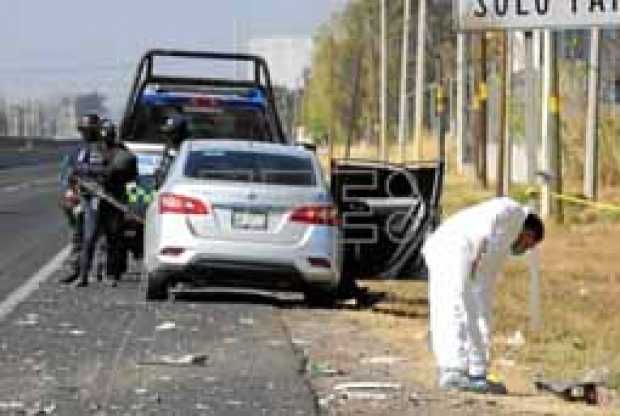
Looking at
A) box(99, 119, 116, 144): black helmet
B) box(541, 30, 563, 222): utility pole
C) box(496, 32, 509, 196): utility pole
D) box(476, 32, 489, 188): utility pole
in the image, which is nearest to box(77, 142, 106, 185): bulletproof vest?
box(99, 119, 116, 144): black helmet

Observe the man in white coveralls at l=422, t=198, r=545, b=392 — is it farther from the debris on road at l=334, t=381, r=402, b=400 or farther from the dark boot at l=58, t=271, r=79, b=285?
the dark boot at l=58, t=271, r=79, b=285

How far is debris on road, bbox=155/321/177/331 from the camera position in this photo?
42.8 feet

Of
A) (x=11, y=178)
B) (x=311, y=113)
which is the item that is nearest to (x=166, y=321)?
(x=11, y=178)

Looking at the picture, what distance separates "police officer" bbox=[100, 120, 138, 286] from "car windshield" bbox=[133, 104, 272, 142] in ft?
8.97

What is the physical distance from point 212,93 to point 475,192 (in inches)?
717

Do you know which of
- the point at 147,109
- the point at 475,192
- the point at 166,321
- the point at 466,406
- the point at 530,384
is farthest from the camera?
the point at 475,192

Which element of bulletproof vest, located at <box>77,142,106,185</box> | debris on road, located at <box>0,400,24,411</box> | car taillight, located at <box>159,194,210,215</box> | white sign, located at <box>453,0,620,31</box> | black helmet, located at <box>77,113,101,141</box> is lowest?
debris on road, located at <box>0,400,24,411</box>

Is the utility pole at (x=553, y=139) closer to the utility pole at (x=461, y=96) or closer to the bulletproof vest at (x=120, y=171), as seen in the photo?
the bulletproof vest at (x=120, y=171)

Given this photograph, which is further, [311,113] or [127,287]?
[311,113]

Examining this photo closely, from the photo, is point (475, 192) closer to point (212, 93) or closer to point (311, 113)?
point (212, 93)

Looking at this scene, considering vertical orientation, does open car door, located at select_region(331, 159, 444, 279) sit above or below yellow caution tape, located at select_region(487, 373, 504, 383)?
above

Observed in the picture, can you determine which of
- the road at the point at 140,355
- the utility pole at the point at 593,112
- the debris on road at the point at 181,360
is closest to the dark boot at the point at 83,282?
the road at the point at 140,355

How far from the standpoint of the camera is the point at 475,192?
37969 mm

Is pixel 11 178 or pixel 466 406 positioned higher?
pixel 466 406
